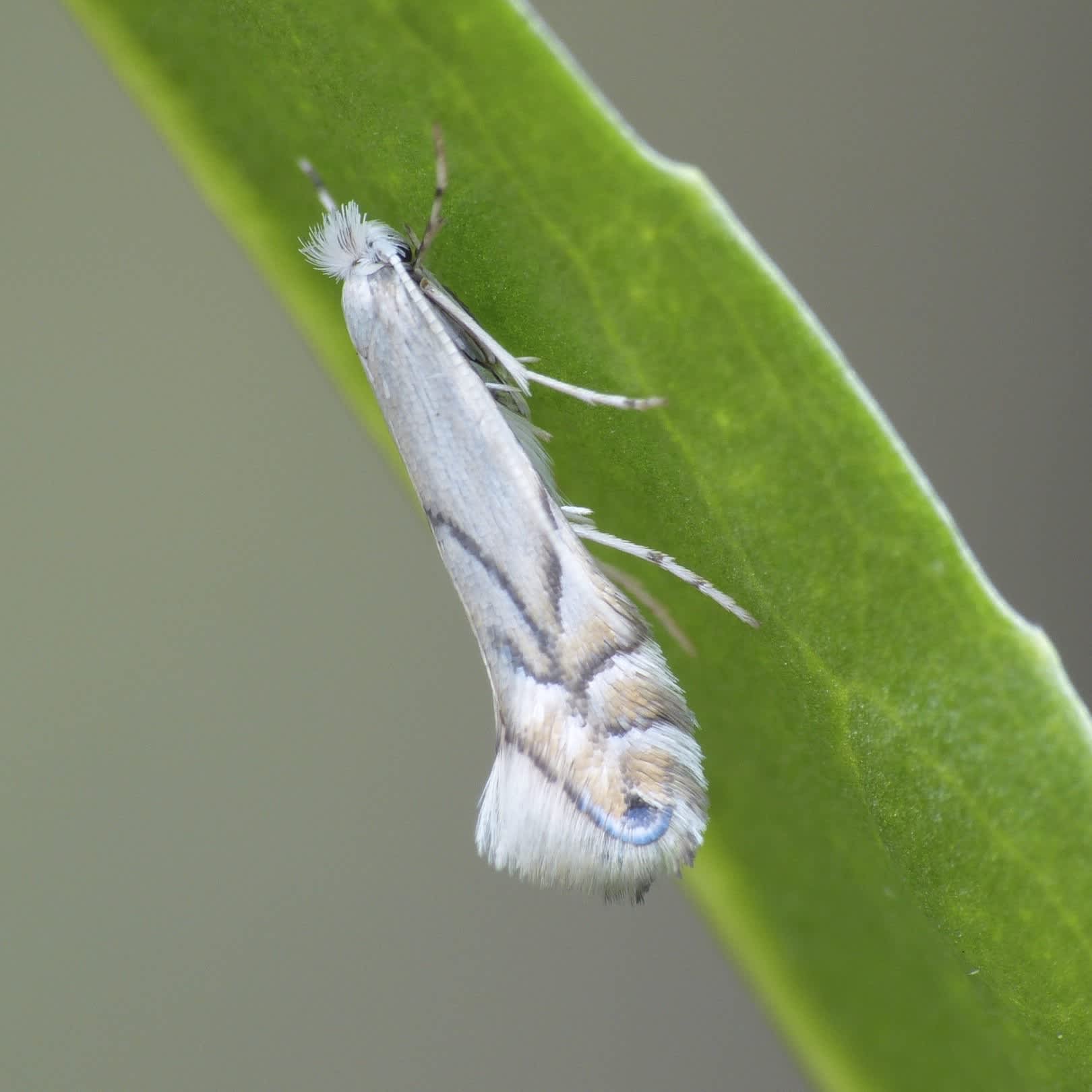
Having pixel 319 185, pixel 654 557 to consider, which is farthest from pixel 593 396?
pixel 319 185

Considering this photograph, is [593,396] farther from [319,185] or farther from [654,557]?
[319,185]

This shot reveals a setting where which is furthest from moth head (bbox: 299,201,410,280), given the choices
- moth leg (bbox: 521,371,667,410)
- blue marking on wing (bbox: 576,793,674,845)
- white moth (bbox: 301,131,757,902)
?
blue marking on wing (bbox: 576,793,674,845)

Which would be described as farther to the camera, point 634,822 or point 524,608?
point 524,608

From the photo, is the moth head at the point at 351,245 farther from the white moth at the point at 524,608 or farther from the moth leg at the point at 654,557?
the moth leg at the point at 654,557

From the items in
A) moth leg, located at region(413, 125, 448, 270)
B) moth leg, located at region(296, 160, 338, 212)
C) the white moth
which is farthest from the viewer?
the white moth

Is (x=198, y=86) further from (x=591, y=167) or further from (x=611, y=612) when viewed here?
(x=611, y=612)

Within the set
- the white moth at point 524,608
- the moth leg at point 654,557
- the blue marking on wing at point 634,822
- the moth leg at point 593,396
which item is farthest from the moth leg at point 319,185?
the blue marking on wing at point 634,822

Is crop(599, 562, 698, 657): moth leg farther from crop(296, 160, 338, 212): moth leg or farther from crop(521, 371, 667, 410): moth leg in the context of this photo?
crop(296, 160, 338, 212): moth leg
